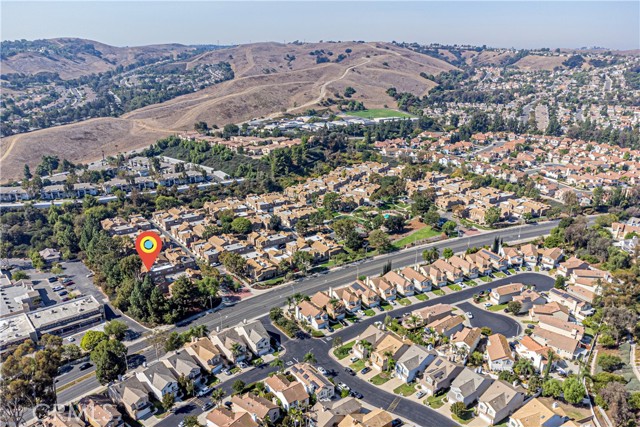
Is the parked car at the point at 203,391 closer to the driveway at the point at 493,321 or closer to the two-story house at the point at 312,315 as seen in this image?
the two-story house at the point at 312,315

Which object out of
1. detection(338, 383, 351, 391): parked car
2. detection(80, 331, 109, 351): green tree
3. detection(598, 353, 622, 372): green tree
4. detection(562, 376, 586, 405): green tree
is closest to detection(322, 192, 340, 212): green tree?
detection(338, 383, 351, 391): parked car

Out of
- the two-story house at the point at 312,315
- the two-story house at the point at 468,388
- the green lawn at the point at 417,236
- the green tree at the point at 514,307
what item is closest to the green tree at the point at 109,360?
the two-story house at the point at 312,315

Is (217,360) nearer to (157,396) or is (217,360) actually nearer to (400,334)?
(157,396)

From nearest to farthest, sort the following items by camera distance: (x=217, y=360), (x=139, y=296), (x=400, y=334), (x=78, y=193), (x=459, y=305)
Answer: (x=217, y=360), (x=400, y=334), (x=139, y=296), (x=459, y=305), (x=78, y=193)

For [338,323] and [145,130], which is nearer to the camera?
[338,323]

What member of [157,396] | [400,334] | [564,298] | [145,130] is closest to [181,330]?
[157,396]

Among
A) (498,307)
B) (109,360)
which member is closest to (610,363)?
(498,307)

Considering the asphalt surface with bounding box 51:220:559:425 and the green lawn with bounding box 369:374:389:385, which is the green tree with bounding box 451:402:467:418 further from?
the green lawn with bounding box 369:374:389:385

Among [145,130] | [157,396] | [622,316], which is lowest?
[157,396]
